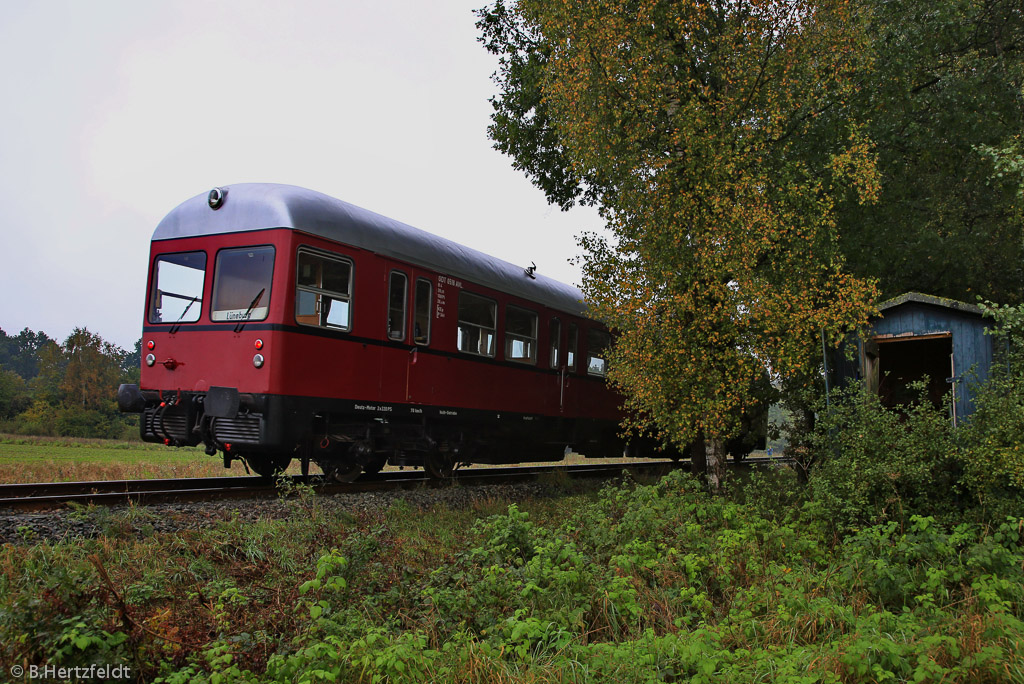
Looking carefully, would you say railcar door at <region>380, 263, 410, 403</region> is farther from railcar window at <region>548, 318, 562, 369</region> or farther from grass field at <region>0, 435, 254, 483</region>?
grass field at <region>0, 435, 254, 483</region>

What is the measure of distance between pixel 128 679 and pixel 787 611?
162 inches

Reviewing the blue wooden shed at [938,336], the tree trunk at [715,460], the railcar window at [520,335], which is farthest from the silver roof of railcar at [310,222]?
the blue wooden shed at [938,336]

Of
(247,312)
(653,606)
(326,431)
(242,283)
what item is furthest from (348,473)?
(653,606)

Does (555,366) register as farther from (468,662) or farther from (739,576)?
(468,662)

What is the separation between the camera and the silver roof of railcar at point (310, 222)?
8.87 metres

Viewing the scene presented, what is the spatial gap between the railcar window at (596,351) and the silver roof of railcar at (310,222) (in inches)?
157

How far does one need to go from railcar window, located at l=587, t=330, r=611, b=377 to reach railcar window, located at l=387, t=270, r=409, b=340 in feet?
17.7

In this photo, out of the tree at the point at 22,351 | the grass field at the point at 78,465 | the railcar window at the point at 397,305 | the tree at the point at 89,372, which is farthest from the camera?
the tree at the point at 22,351

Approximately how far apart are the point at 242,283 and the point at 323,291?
3.10ft

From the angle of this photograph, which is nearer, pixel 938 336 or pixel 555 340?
pixel 938 336

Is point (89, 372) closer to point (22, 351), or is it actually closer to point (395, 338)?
point (395, 338)

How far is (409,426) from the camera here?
10469mm

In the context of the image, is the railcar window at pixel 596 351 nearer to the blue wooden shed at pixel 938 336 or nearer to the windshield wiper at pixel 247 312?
the blue wooden shed at pixel 938 336

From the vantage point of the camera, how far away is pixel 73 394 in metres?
35.3
